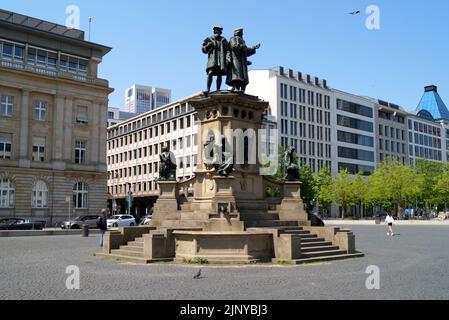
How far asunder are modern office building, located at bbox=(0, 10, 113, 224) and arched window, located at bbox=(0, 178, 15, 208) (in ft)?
0.33

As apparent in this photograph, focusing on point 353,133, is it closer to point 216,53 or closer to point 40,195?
point 40,195

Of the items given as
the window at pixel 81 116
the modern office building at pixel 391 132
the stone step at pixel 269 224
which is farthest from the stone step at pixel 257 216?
the modern office building at pixel 391 132

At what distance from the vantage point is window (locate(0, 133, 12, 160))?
54.3 metres

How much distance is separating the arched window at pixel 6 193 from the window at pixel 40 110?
8250mm

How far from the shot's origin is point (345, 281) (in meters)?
12.3

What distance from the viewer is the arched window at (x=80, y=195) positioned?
57950mm

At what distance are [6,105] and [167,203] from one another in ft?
135

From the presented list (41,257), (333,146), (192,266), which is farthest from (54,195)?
(333,146)

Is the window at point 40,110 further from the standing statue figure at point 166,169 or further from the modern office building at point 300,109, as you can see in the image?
the modern office building at point 300,109

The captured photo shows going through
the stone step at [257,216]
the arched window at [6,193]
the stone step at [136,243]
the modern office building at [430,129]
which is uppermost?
the modern office building at [430,129]

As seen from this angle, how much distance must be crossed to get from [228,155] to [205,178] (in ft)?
4.79

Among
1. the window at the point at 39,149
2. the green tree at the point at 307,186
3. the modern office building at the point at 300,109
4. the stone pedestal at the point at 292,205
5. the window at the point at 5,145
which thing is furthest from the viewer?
the modern office building at the point at 300,109

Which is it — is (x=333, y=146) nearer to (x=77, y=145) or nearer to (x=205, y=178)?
(x=77, y=145)

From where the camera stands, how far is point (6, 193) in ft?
174
